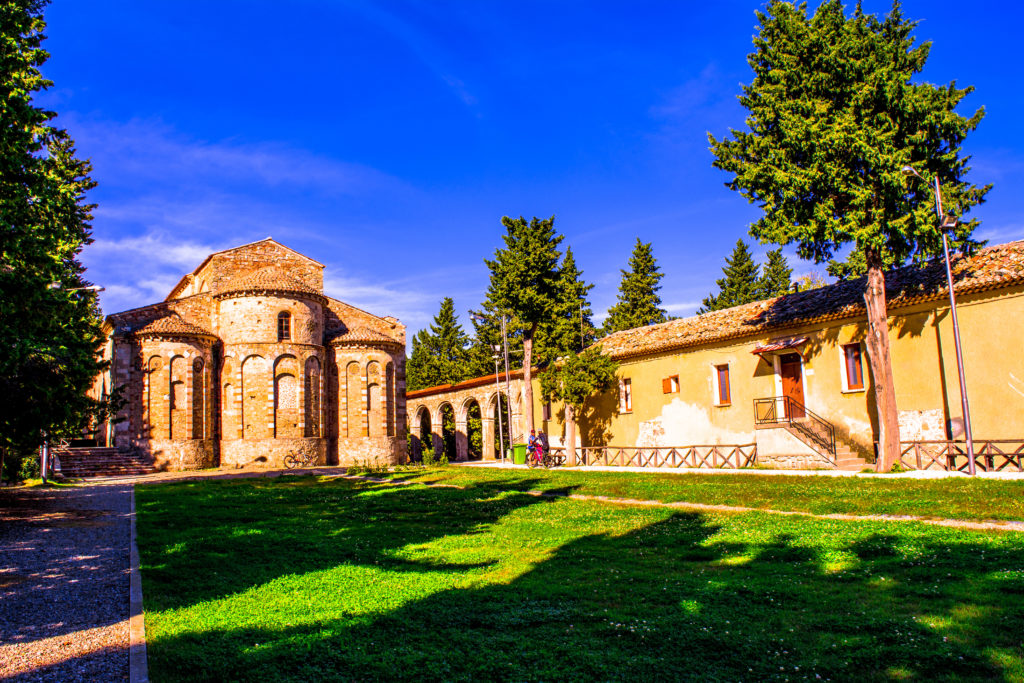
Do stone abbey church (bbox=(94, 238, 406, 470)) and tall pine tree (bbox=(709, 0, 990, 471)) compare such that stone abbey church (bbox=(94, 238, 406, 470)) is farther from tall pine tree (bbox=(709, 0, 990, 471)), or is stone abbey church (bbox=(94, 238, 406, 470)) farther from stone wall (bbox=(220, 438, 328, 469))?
tall pine tree (bbox=(709, 0, 990, 471))

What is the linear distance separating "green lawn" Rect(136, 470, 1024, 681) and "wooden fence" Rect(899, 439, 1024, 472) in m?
11.1

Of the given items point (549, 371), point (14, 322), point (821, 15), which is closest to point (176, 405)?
point (549, 371)

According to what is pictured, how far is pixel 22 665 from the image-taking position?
5.14 meters

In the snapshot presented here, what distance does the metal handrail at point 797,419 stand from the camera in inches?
906

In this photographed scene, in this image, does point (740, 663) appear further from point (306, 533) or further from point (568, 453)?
point (568, 453)

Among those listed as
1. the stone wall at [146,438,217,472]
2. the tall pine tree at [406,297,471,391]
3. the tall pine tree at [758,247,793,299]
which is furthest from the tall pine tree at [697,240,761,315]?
the stone wall at [146,438,217,472]

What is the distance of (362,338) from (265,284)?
622cm

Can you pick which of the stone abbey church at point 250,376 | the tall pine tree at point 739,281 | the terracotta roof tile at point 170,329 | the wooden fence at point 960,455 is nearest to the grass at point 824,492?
the wooden fence at point 960,455

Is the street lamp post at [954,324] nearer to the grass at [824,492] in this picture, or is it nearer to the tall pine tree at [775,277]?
the grass at [824,492]

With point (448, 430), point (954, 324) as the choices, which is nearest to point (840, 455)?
point (954, 324)

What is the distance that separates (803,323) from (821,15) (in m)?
10.6

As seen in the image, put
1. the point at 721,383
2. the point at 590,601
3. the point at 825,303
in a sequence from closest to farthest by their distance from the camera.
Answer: the point at 590,601, the point at 825,303, the point at 721,383

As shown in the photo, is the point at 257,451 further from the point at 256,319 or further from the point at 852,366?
the point at 852,366

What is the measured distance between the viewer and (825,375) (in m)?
23.8
